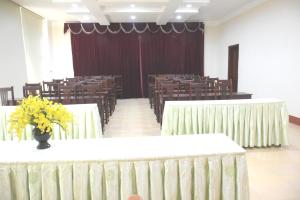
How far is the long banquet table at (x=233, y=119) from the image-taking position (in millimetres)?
3625

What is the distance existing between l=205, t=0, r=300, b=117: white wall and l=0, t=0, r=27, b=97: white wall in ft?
23.2

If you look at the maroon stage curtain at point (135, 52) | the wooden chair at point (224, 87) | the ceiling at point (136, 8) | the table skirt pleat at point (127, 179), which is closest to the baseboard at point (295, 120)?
the wooden chair at point (224, 87)

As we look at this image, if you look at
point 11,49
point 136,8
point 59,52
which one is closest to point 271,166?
point 136,8

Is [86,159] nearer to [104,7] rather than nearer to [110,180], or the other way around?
[110,180]

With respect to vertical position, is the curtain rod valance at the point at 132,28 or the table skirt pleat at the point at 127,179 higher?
the curtain rod valance at the point at 132,28

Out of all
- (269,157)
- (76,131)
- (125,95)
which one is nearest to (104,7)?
(125,95)

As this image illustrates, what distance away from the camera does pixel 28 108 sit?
1798 millimetres

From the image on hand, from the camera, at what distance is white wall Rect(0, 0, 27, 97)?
6.27m

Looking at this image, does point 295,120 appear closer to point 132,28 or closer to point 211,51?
point 211,51

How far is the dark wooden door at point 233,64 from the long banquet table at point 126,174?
778 cm

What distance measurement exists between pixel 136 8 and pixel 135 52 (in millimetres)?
2725

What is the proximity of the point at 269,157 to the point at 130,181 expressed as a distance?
2624mm

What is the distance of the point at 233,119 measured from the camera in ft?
12.1

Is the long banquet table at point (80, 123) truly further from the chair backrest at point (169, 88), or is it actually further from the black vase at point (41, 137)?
the chair backrest at point (169, 88)
